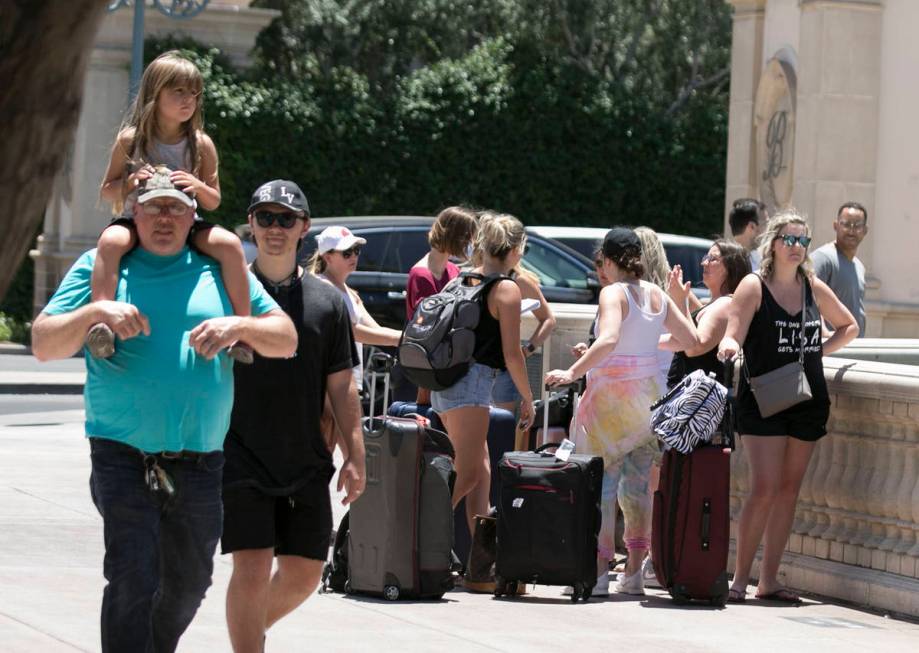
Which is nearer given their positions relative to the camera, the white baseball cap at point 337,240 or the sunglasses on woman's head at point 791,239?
the sunglasses on woman's head at point 791,239

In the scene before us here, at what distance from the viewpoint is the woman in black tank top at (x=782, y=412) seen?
845 cm

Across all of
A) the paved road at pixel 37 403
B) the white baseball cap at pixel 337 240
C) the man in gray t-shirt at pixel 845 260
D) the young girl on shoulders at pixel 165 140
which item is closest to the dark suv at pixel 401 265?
the paved road at pixel 37 403

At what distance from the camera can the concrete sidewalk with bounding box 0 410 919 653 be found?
7.14m

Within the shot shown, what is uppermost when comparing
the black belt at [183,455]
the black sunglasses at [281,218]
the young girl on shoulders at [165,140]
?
the young girl on shoulders at [165,140]

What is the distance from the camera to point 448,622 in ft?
25.2

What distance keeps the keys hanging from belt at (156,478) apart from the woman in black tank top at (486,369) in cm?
329

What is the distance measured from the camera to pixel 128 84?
1025 inches

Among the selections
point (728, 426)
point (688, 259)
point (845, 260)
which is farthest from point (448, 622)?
point (688, 259)

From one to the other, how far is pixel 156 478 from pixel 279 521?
0.81 m

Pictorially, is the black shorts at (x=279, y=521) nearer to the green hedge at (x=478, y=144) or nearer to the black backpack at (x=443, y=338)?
the black backpack at (x=443, y=338)

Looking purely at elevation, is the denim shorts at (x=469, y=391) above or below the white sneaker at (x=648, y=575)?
above

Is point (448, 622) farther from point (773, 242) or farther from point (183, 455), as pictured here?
point (183, 455)

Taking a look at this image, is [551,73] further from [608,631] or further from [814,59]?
[608,631]

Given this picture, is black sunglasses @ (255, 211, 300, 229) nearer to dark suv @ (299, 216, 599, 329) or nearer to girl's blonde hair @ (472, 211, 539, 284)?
girl's blonde hair @ (472, 211, 539, 284)
